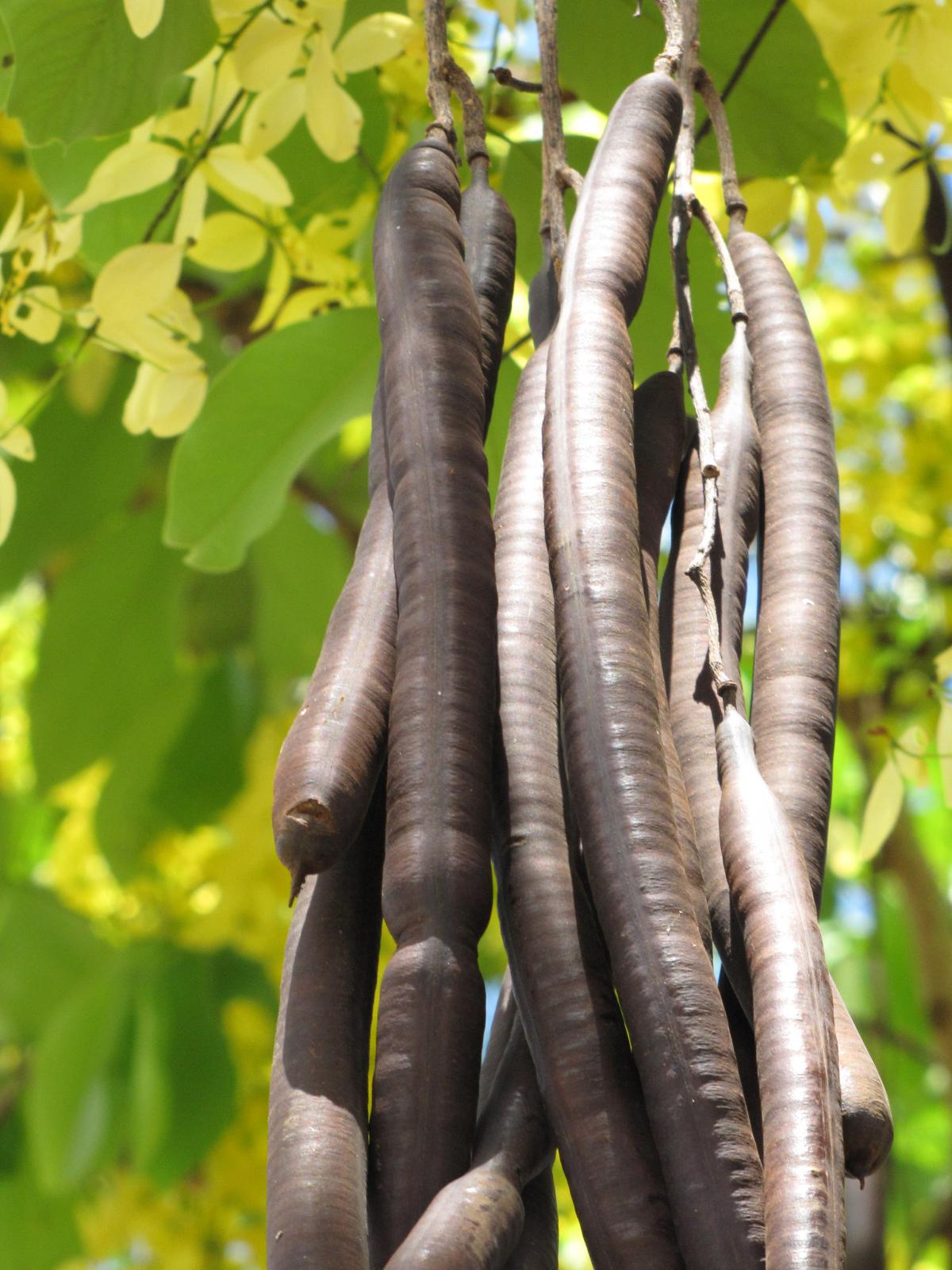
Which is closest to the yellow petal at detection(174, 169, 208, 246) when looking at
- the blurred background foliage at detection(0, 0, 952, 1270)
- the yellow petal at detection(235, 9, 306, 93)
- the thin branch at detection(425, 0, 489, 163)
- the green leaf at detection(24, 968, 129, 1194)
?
the blurred background foliage at detection(0, 0, 952, 1270)

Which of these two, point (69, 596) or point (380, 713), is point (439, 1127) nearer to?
point (380, 713)

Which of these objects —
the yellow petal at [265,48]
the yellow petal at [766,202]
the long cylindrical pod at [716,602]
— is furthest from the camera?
the yellow petal at [766,202]

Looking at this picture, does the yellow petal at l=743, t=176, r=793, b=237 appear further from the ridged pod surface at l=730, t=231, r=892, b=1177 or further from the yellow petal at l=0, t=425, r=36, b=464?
the yellow petal at l=0, t=425, r=36, b=464

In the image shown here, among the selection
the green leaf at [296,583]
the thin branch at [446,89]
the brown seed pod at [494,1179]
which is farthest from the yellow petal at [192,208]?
the green leaf at [296,583]

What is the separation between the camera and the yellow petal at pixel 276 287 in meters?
0.98

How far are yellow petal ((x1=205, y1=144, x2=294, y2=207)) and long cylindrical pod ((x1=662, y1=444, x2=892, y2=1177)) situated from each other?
411 mm

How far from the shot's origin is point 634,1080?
37 centimetres

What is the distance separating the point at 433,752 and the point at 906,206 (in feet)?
2.30

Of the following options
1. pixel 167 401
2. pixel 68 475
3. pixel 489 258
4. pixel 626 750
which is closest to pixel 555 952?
pixel 626 750

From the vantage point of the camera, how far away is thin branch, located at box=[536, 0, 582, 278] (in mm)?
549

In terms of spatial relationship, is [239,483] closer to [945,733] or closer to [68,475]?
[945,733]

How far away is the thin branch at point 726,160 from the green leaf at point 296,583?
97 cm

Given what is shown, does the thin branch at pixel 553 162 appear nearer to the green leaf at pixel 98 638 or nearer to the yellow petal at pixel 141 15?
the yellow petal at pixel 141 15

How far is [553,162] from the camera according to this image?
559 millimetres
